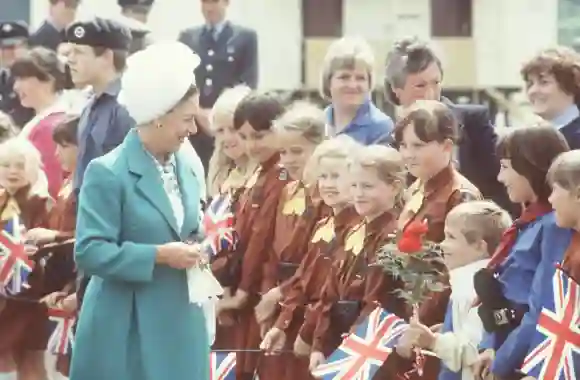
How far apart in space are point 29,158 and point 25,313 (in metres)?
0.73

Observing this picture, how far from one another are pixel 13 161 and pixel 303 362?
1.84 metres

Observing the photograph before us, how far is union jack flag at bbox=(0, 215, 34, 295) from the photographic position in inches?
265

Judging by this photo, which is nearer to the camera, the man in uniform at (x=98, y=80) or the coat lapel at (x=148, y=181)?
the coat lapel at (x=148, y=181)

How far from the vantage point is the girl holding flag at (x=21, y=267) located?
6770mm

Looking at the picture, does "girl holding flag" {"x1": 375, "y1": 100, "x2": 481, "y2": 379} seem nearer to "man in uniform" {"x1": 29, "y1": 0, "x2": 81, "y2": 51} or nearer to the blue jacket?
the blue jacket

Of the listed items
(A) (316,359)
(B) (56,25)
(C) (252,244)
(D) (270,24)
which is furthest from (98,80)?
(D) (270,24)

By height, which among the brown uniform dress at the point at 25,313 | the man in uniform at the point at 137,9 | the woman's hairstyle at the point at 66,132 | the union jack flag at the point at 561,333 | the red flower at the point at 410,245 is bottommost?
the brown uniform dress at the point at 25,313

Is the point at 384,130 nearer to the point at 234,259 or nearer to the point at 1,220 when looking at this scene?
the point at 234,259

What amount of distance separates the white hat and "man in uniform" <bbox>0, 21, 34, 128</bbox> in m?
4.31

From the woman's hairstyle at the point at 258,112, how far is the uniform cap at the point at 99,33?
0.59 meters

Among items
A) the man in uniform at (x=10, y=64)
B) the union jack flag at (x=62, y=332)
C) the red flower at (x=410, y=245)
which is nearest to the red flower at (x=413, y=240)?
the red flower at (x=410, y=245)

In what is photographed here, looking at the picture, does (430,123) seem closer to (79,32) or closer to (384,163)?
(384,163)

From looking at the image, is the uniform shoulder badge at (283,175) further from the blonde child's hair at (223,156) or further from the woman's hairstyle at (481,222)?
the woman's hairstyle at (481,222)

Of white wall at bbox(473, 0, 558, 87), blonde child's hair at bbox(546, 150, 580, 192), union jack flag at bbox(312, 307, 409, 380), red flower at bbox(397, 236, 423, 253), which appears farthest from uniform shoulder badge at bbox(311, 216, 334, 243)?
white wall at bbox(473, 0, 558, 87)
